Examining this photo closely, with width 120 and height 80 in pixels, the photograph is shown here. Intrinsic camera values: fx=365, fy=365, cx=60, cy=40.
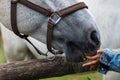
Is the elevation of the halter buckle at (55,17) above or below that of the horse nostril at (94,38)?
above

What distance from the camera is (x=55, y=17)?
251cm

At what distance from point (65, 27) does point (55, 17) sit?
0.10 metres

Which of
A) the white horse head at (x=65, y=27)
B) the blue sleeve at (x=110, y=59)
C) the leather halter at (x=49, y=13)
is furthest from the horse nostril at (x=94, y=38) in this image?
the leather halter at (x=49, y=13)

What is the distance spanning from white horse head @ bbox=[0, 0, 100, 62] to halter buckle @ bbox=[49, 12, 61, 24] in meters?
0.02

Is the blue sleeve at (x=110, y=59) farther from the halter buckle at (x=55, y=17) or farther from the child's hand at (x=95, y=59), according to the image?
the halter buckle at (x=55, y=17)

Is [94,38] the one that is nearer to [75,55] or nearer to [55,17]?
[75,55]

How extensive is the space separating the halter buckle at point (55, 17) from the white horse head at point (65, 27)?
2cm

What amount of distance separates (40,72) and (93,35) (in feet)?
2.55

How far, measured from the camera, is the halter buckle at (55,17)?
2.49 metres

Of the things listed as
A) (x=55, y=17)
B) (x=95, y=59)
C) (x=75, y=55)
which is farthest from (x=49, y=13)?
(x=95, y=59)

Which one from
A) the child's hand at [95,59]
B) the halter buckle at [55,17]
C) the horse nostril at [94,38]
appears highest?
the halter buckle at [55,17]

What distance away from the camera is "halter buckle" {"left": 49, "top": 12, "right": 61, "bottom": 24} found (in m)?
2.49

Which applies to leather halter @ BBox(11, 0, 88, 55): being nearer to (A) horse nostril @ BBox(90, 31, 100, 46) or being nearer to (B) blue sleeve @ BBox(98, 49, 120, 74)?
(A) horse nostril @ BBox(90, 31, 100, 46)

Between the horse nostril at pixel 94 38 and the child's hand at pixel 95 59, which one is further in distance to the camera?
the child's hand at pixel 95 59
